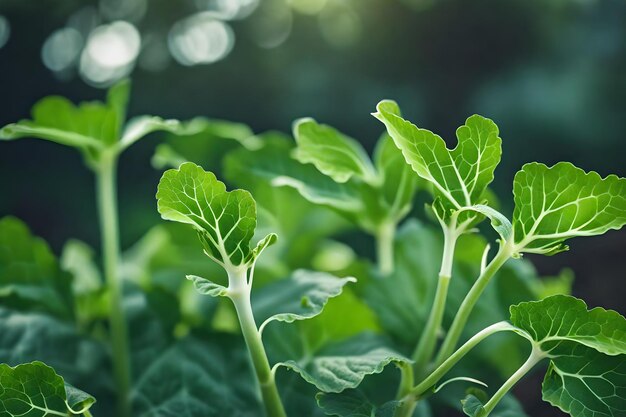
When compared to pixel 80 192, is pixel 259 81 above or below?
above

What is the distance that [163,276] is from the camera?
13.6 inches

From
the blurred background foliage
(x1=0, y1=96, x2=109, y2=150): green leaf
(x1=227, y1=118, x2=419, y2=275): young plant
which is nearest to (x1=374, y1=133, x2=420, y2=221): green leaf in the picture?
(x1=227, y1=118, x2=419, y2=275): young plant

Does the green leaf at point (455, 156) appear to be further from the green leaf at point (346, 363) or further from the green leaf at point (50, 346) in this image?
the green leaf at point (50, 346)

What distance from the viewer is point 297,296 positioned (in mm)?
248

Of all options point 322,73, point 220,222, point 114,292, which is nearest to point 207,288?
point 220,222

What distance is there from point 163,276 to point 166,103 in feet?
7.62

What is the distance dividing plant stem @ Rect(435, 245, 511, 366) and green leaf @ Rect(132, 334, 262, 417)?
0.28 feet

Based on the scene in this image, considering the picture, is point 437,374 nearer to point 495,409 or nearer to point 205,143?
point 495,409

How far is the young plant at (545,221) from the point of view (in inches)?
7.6

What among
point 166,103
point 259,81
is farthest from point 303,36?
point 166,103

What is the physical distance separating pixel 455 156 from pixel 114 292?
0.56 feet

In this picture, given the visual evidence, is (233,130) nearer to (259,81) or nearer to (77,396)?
(77,396)

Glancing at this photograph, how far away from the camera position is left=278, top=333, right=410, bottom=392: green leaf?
0.68 feet

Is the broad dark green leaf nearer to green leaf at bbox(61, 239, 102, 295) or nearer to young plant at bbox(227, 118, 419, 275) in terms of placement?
young plant at bbox(227, 118, 419, 275)
